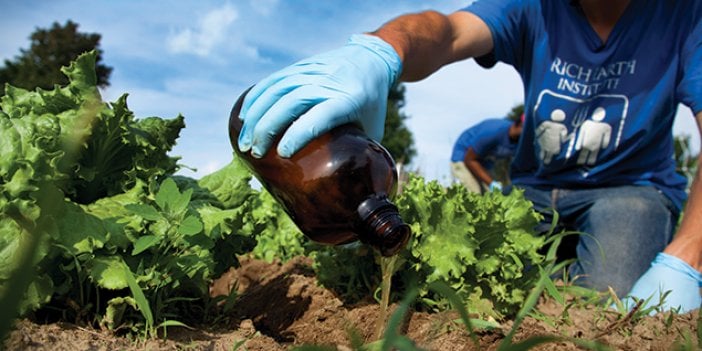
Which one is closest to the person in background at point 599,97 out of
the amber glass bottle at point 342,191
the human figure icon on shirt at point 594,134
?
the human figure icon on shirt at point 594,134

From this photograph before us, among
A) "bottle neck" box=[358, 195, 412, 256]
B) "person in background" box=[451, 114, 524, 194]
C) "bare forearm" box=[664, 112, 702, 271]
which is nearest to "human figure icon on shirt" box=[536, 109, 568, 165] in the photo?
"bare forearm" box=[664, 112, 702, 271]

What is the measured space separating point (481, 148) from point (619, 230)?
15.7ft

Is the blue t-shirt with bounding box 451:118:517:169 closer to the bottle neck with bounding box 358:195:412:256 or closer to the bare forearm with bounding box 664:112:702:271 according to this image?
the bare forearm with bounding box 664:112:702:271

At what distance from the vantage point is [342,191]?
4.69ft

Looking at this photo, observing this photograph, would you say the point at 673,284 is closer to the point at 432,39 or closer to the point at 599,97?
the point at 599,97

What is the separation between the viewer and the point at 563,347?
146 cm

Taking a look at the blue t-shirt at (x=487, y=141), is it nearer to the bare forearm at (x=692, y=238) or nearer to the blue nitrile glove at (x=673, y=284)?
the bare forearm at (x=692, y=238)

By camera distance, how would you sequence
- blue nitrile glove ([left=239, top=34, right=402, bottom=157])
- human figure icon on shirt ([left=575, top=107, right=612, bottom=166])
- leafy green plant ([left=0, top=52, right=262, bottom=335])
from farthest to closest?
human figure icon on shirt ([left=575, top=107, right=612, bottom=166])
blue nitrile glove ([left=239, top=34, right=402, bottom=157])
leafy green plant ([left=0, top=52, right=262, bottom=335])

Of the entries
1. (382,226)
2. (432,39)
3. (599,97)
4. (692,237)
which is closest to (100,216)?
(382,226)

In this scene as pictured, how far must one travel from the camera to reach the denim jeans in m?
3.25

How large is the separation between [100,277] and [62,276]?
0.18 m

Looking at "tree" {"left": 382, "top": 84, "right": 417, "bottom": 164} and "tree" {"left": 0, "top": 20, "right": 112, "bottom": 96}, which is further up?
"tree" {"left": 0, "top": 20, "right": 112, "bottom": 96}

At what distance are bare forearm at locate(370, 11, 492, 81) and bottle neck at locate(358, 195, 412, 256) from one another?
3.76 ft

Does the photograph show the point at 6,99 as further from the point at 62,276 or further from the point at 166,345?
the point at 166,345
